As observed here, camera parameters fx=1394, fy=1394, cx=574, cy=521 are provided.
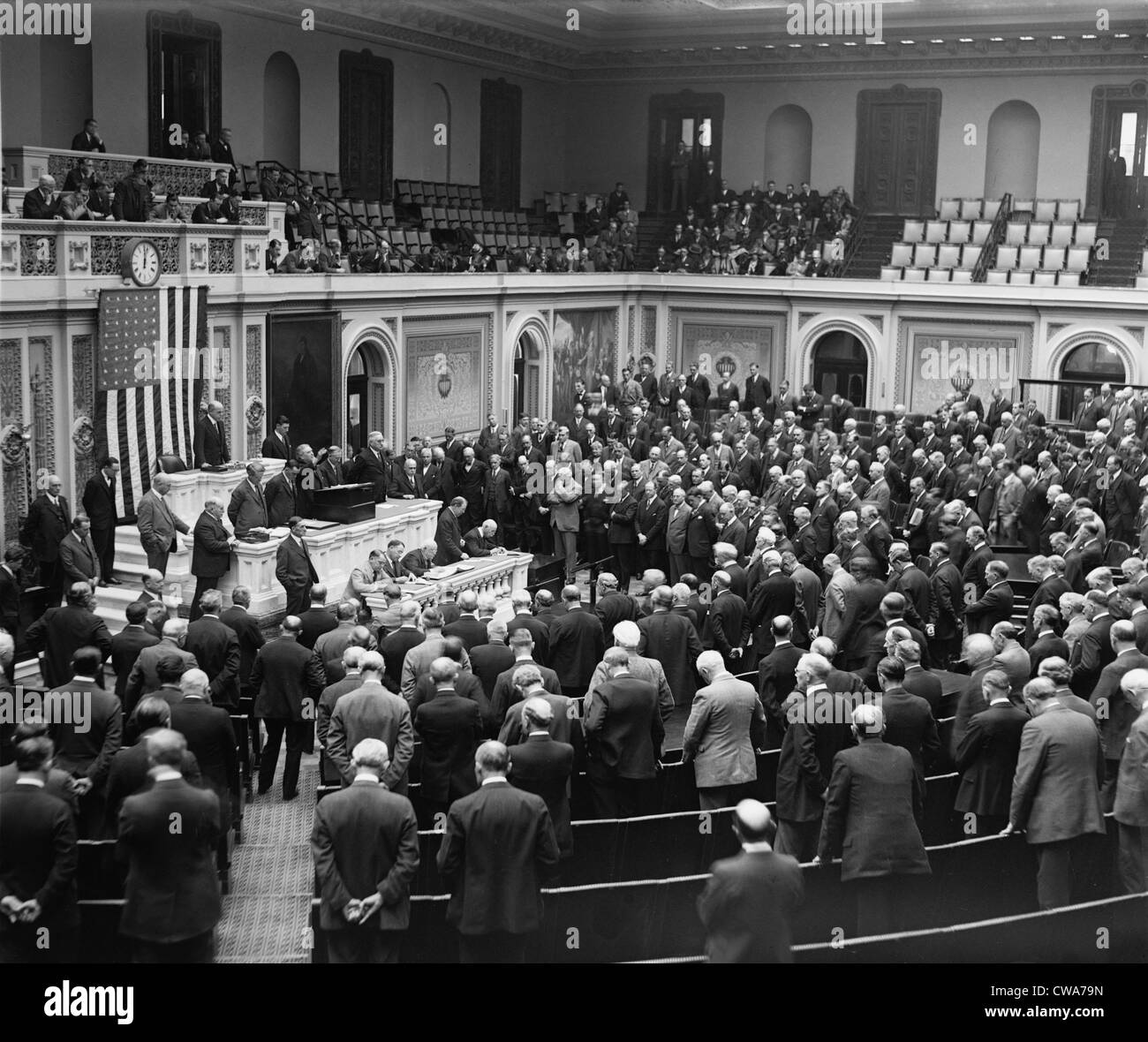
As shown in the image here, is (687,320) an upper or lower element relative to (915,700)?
upper

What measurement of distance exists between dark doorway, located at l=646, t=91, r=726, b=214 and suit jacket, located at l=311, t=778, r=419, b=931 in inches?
1143

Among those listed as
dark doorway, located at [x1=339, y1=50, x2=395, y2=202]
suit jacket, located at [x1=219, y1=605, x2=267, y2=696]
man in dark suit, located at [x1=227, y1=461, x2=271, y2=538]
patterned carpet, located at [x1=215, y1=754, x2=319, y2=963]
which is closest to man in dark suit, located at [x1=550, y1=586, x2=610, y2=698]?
patterned carpet, located at [x1=215, y1=754, x2=319, y2=963]

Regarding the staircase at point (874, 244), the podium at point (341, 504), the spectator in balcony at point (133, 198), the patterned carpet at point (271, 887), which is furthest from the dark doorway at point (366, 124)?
the patterned carpet at point (271, 887)

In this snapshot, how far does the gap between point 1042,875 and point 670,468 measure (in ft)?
38.4

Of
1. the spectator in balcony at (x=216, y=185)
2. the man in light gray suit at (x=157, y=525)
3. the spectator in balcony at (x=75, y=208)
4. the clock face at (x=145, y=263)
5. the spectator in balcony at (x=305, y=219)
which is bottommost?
the man in light gray suit at (x=157, y=525)

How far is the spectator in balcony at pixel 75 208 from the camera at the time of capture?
16250 mm

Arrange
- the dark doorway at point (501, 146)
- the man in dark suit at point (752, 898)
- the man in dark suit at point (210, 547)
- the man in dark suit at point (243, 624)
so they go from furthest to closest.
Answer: the dark doorway at point (501, 146) → the man in dark suit at point (210, 547) → the man in dark suit at point (243, 624) → the man in dark suit at point (752, 898)

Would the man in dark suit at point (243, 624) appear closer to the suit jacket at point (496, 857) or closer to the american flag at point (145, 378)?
the suit jacket at point (496, 857)

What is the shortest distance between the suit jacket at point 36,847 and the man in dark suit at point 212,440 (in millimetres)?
11084

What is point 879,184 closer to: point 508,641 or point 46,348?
point 46,348

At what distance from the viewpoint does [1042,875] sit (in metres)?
8.04

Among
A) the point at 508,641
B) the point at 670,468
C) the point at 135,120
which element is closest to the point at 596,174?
the point at 135,120

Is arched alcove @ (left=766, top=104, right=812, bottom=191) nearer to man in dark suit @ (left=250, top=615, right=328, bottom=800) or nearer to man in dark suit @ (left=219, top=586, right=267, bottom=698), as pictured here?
man in dark suit @ (left=219, top=586, right=267, bottom=698)
